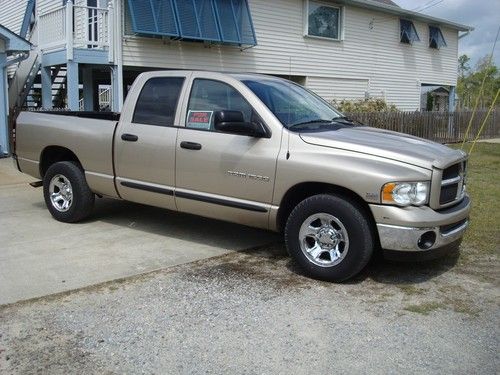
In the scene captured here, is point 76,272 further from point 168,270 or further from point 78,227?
point 78,227

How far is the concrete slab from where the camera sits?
5023 mm

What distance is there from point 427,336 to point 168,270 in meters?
2.41

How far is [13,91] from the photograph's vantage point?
17.3 m

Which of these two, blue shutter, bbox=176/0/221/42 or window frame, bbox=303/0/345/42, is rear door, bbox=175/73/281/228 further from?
window frame, bbox=303/0/345/42

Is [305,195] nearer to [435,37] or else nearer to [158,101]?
[158,101]

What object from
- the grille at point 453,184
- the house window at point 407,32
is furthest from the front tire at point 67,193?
the house window at point 407,32

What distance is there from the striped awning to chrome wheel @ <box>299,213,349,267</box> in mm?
10423

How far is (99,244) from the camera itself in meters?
6.11

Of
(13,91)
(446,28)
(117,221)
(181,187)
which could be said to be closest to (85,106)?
(13,91)

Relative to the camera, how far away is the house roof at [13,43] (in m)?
13.2

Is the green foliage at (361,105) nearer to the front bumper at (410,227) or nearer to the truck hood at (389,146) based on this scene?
the truck hood at (389,146)

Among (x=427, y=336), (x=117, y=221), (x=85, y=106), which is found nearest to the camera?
(x=427, y=336)

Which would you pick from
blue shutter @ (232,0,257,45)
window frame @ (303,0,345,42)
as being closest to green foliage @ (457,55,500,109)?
window frame @ (303,0,345,42)

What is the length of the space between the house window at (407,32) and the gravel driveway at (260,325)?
19.6 m
